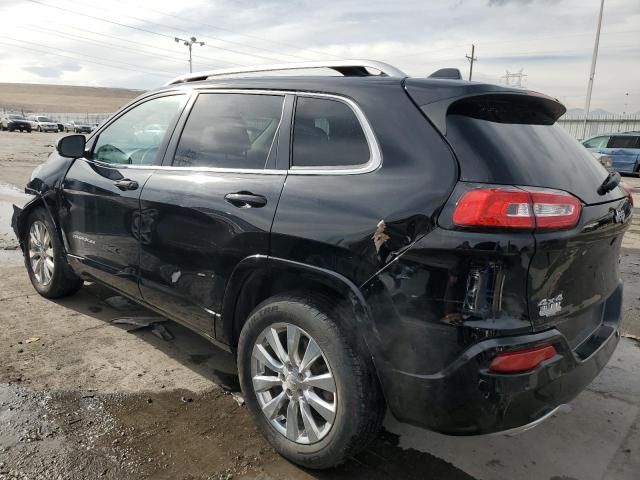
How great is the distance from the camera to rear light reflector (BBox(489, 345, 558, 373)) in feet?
6.50

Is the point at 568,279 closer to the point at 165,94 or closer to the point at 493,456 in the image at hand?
the point at 493,456

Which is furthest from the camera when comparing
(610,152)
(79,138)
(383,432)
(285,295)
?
(610,152)

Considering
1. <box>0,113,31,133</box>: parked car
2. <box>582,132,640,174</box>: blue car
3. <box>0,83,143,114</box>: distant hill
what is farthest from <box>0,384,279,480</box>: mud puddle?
<box>0,83,143,114</box>: distant hill

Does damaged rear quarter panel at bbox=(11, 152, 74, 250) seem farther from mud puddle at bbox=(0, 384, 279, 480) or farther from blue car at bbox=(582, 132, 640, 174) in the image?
blue car at bbox=(582, 132, 640, 174)

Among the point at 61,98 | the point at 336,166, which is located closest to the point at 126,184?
the point at 336,166

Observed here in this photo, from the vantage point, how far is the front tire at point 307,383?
2293 millimetres

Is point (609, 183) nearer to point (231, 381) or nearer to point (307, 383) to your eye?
point (307, 383)

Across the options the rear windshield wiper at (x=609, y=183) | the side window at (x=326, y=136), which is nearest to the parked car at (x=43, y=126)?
the side window at (x=326, y=136)

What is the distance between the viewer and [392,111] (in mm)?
2357

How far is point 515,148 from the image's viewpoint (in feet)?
7.31

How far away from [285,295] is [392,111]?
39.1 inches

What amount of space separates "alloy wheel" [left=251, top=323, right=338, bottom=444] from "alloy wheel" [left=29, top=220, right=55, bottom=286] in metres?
2.70

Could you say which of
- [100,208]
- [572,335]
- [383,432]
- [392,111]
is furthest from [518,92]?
[100,208]

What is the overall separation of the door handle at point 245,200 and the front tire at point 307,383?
48 centimetres
